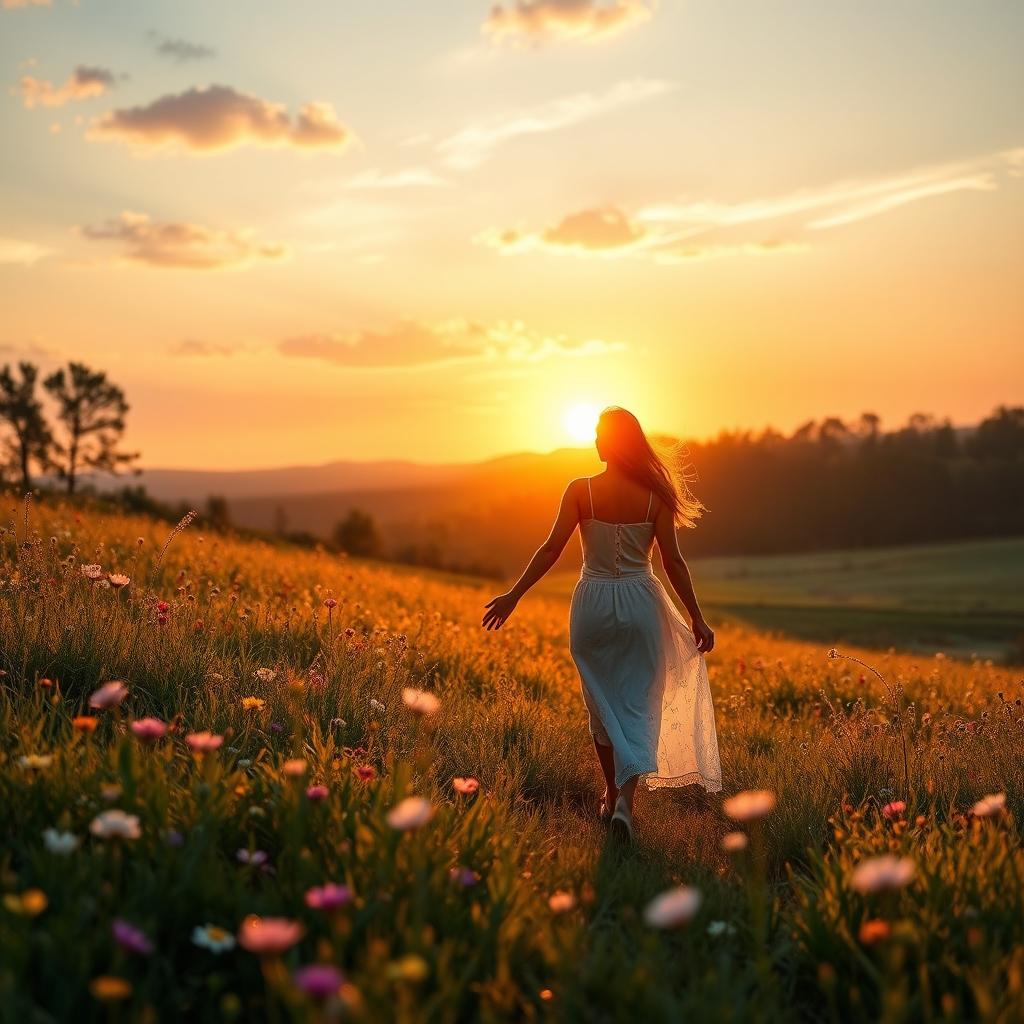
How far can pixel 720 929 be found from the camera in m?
3.87

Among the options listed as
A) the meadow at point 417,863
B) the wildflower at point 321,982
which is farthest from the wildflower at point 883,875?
the wildflower at point 321,982

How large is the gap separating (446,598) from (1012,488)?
90121 mm

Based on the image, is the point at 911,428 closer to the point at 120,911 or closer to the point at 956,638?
the point at 956,638

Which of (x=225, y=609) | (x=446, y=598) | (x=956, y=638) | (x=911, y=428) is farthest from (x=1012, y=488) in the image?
(x=225, y=609)

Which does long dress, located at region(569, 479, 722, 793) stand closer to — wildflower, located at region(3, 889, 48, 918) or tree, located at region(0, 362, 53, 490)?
wildflower, located at region(3, 889, 48, 918)

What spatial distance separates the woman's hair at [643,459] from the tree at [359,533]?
183 feet

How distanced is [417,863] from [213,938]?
2.32 feet

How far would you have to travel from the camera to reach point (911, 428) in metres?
116

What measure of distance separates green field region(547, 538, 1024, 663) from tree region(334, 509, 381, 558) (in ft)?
39.2

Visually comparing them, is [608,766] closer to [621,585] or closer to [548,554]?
[621,585]

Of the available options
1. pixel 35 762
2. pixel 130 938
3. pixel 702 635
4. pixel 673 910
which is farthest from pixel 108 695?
pixel 702 635

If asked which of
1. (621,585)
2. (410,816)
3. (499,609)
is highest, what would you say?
(621,585)

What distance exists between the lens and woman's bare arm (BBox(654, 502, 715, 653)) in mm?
7023

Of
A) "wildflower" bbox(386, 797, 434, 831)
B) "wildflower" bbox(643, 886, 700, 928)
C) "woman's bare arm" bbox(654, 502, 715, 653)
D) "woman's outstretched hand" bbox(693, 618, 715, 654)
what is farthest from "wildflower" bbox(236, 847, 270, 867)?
"woman's outstretched hand" bbox(693, 618, 715, 654)
